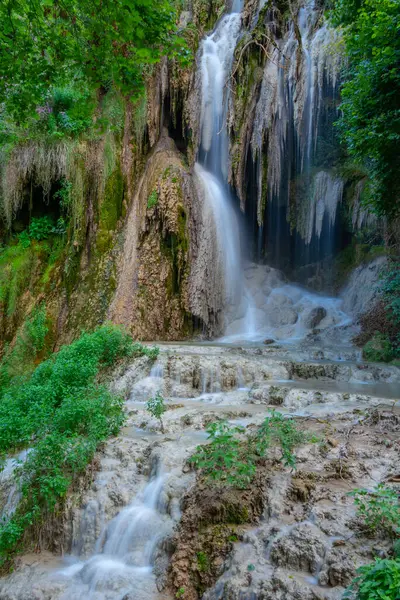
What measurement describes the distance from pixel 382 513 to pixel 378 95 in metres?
7.27

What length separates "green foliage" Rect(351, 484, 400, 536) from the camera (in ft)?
8.78

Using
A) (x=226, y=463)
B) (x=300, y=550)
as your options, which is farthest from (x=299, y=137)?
(x=300, y=550)

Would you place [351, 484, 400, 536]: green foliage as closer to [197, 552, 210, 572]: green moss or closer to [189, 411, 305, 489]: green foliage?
[189, 411, 305, 489]: green foliage

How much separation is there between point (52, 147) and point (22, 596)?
10688 mm

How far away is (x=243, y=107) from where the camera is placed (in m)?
13.0

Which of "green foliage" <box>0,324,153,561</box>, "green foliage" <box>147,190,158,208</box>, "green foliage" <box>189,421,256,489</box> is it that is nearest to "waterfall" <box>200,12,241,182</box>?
"green foliage" <box>147,190,158,208</box>

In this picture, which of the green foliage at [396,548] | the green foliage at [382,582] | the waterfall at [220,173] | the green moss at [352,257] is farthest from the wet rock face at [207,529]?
the green moss at [352,257]

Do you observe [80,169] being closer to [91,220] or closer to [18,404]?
[91,220]

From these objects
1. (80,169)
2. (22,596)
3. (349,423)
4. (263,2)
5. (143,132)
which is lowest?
(22,596)

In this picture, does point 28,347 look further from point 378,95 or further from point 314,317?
point 378,95

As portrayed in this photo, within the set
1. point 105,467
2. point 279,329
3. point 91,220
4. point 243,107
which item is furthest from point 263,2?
point 105,467

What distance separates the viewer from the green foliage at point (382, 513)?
8.78 ft

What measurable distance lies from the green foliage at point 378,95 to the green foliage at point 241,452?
5.49 m

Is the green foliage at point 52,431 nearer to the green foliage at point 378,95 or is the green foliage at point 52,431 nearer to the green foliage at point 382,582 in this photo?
the green foliage at point 382,582
